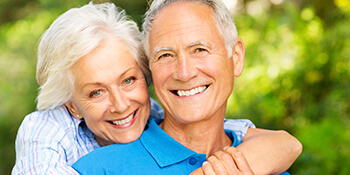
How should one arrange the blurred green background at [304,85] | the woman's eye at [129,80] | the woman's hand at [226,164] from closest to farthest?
the woman's hand at [226,164] → the woman's eye at [129,80] → the blurred green background at [304,85]

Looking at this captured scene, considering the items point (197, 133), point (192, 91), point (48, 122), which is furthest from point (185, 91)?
point (48, 122)

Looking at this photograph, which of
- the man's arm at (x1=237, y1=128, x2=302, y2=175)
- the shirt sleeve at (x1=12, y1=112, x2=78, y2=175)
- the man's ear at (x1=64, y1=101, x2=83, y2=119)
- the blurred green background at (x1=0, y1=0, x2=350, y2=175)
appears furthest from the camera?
A: the blurred green background at (x1=0, y1=0, x2=350, y2=175)

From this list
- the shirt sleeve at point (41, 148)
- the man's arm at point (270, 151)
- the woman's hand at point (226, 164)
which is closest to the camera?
the woman's hand at point (226, 164)

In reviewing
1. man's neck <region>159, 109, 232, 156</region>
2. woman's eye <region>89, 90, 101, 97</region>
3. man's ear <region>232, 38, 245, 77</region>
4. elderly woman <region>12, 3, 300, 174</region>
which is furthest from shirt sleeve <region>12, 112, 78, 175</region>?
man's ear <region>232, 38, 245, 77</region>

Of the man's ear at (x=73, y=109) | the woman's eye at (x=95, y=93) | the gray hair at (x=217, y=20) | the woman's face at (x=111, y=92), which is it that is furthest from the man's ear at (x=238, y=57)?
the man's ear at (x=73, y=109)

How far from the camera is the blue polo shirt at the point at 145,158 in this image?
2057 millimetres

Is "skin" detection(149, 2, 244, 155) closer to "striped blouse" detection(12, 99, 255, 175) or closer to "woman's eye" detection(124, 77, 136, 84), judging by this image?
"woman's eye" detection(124, 77, 136, 84)

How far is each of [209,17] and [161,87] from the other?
1.46 feet

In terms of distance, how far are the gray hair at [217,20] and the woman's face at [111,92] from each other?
171 millimetres

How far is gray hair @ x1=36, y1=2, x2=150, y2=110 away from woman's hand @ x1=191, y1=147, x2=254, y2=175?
705mm

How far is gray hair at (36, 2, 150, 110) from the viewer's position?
2.27 metres

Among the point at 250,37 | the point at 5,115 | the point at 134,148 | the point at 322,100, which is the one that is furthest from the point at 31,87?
the point at 134,148

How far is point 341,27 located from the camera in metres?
5.16

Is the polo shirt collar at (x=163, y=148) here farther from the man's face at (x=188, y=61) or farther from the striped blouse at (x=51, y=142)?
the striped blouse at (x=51, y=142)
